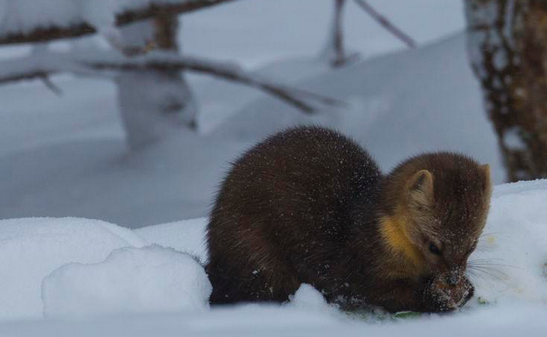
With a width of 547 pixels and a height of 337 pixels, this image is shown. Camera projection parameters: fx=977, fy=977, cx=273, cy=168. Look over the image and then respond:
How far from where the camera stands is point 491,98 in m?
5.28

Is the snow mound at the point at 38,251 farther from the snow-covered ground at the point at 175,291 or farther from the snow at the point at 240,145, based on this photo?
the snow at the point at 240,145

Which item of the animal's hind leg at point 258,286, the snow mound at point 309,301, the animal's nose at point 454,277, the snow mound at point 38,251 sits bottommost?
the animal's hind leg at point 258,286

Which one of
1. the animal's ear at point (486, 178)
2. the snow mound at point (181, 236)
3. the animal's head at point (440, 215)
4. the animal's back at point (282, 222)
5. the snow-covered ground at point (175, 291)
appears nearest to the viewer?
the snow-covered ground at point (175, 291)

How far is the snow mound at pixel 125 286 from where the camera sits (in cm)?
243

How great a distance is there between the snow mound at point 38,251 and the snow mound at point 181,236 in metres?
0.49

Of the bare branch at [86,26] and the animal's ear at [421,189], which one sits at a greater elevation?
the animal's ear at [421,189]

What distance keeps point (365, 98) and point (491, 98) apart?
87.5 inches

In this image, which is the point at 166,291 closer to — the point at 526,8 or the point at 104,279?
→ the point at 104,279

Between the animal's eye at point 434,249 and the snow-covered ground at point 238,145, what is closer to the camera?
the animal's eye at point 434,249

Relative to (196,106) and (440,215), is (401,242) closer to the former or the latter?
(440,215)

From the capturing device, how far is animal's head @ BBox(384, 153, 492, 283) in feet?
8.84

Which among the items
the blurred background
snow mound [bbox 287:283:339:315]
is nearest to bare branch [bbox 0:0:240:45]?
the blurred background

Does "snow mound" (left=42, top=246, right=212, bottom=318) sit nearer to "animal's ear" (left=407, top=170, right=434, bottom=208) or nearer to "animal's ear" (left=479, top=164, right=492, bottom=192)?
"animal's ear" (left=407, top=170, right=434, bottom=208)

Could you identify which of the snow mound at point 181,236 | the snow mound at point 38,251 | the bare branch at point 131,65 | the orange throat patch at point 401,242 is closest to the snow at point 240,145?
the bare branch at point 131,65
